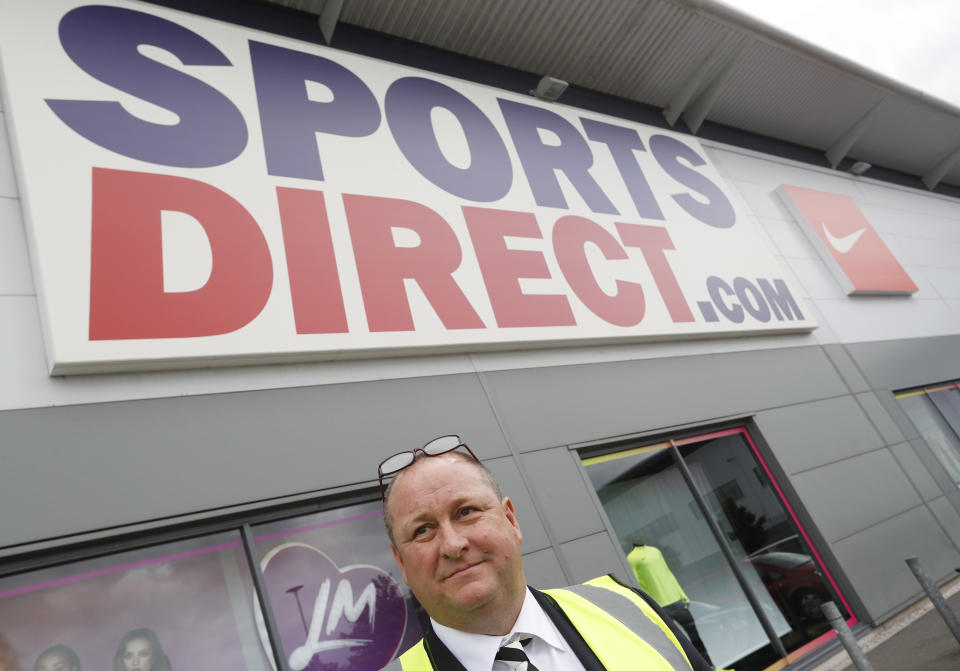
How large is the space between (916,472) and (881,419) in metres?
0.77

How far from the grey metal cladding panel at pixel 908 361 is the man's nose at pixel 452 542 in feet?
28.8

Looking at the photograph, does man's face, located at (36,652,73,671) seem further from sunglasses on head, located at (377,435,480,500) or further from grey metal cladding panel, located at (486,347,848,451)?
grey metal cladding panel, located at (486,347,848,451)

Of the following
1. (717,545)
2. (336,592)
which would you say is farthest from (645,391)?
(336,592)

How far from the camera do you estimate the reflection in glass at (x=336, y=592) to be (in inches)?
146

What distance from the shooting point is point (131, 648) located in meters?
3.22

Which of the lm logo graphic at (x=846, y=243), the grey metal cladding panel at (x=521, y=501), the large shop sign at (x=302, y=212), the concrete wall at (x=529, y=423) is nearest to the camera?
the concrete wall at (x=529, y=423)

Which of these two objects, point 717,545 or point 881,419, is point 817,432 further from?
point 717,545

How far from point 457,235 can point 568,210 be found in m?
1.72

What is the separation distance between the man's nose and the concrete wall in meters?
2.70

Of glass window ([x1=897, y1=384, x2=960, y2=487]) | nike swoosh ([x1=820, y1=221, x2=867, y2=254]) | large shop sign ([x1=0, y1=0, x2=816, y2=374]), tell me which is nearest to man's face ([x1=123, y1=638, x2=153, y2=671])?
large shop sign ([x1=0, y1=0, x2=816, y2=374])

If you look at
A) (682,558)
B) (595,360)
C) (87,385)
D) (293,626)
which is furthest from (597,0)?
(293,626)

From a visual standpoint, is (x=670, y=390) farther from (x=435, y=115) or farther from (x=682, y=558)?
(x=435, y=115)

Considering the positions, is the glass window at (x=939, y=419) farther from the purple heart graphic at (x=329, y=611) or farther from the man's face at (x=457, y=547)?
the man's face at (x=457, y=547)

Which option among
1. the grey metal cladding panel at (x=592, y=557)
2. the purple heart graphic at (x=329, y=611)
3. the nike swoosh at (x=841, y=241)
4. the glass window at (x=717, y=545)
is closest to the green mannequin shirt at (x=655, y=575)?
the glass window at (x=717, y=545)
